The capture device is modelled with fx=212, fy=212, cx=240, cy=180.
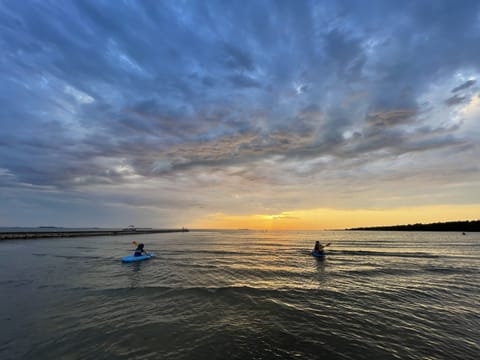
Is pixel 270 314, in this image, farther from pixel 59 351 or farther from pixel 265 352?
pixel 59 351

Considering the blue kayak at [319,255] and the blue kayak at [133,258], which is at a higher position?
the blue kayak at [133,258]

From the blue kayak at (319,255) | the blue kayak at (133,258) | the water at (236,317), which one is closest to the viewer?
the water at (236,317)

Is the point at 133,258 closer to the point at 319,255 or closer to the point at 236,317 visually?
the point at 236,317

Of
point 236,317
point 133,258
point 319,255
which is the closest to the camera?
point 236,317

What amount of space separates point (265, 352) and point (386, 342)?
5624mm

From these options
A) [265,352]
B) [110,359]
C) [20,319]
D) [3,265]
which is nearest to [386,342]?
[265,352]

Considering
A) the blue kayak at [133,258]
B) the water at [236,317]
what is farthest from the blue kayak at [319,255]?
the blue kayak at [133,258]

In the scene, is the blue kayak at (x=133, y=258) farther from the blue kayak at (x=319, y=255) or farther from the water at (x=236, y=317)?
the blue kayak at (x=319, y=255)

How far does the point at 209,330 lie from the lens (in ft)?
35.0

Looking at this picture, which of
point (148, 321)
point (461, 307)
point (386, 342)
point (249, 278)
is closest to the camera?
point (386, 342)

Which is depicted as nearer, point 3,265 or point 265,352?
point 265,352

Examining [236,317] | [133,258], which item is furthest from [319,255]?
[133,258]

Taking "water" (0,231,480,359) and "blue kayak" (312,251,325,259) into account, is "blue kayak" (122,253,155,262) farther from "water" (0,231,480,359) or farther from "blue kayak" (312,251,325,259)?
"blue kayak" (312,251,325,259)

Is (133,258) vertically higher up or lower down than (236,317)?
higher up
